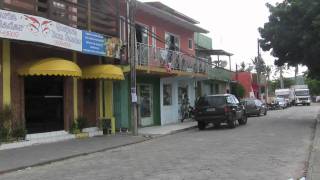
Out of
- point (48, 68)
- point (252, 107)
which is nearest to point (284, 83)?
point (252, 107)

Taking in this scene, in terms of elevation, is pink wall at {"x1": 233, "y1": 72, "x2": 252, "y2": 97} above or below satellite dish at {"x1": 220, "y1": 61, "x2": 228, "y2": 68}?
below

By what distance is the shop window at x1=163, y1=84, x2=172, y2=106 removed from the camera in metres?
32.2

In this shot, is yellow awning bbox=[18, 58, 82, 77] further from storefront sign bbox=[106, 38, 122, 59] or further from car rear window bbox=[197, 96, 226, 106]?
car rear window bbox=[197, 96, 226, 106]

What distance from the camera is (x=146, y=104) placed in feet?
98.2

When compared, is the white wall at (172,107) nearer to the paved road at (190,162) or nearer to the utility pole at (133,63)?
the utility pole at (133,63)

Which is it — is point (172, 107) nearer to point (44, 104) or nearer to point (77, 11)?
point (77, 11)

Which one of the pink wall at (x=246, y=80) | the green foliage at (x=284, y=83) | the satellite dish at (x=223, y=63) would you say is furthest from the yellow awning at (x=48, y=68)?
the green foliage at (x=284, y=83)

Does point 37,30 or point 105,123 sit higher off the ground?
point 37,30

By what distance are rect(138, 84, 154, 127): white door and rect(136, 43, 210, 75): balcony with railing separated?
1.85 m

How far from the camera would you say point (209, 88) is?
45875 mm

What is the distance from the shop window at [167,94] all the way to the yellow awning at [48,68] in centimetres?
1345

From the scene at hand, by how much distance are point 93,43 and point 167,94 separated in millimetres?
12110

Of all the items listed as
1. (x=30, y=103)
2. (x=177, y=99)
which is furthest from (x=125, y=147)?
(x=177, y=99)

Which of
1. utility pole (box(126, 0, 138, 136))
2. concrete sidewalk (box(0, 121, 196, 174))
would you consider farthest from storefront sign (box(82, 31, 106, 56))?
concrete sidewalk (box(0, 121, 196, 174))
